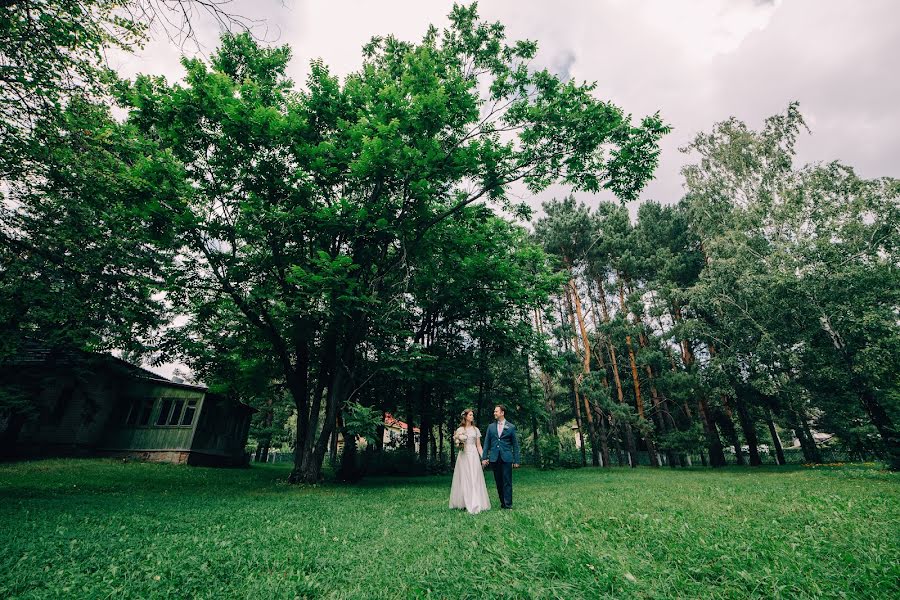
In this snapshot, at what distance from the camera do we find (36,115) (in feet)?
24.9

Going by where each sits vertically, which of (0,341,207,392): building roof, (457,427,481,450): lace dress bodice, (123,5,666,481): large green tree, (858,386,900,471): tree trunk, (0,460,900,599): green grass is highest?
(123,5,666,481): large green tree

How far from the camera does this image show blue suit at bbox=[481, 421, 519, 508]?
27.1 feet

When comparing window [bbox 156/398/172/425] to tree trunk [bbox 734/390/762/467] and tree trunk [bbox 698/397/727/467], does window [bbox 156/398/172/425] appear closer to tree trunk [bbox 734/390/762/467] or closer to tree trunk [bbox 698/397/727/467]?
tree trunk [bbox 698/397/727/467]

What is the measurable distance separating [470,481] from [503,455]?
84cm

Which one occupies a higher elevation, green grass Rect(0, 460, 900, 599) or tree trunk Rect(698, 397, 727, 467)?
tree trunk Rect(698, 397, 727, 467)

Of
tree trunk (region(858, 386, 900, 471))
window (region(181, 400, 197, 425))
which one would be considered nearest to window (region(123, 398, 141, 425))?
window (region(181, 400, 197, 425))

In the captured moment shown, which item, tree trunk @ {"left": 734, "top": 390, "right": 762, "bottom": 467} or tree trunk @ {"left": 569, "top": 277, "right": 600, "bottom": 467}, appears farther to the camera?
tree trunk @ {"left": 569, "top": 277, "right": 600, "bottom": 467}

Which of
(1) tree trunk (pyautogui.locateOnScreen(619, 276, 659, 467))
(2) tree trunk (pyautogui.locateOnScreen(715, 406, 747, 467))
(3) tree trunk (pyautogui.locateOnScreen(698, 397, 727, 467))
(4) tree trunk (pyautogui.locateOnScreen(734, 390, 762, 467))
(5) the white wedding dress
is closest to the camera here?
(5) the white wedding dress

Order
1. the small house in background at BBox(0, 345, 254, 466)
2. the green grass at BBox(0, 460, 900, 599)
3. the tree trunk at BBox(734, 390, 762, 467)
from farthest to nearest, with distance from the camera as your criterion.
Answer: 1. the tree trunk at BBox(734, 390, 762, 467)
2. the small house in background at BBox(0, 345, 254, 466)
3. the green grass at BBox(0, 460, 900, 599)

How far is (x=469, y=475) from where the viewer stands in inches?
326

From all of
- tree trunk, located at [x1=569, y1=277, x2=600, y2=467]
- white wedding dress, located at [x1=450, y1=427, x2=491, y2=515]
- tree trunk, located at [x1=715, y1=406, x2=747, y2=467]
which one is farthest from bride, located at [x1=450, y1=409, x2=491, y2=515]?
tree trunk, located at [x1=715, y1=406, x2=747, y2=467]

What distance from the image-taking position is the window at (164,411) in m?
23.6

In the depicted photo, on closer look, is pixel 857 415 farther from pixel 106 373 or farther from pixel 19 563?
pixel 106 373

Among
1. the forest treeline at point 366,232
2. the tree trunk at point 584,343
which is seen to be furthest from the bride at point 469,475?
the tree trunk at point 584,343
